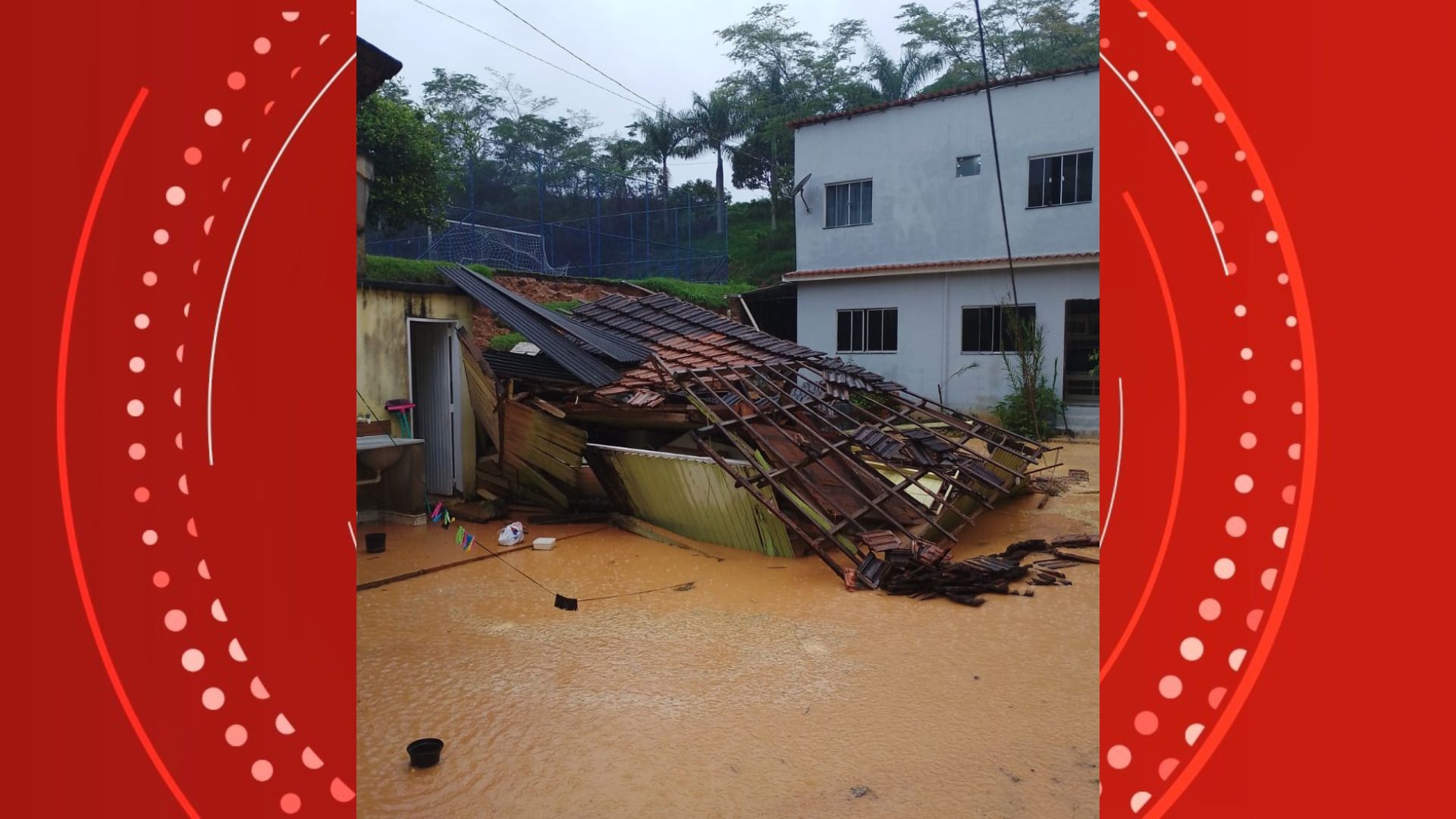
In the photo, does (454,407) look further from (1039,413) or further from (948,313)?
(1039,413)

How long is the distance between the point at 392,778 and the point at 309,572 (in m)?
2.66

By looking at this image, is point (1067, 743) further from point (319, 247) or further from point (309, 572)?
point (319, 247)

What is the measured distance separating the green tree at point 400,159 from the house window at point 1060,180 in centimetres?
1202

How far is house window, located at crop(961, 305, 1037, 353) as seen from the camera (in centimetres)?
1653

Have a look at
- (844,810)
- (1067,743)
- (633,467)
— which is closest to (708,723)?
(844,810)

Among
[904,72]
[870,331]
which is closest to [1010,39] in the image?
[904,72]

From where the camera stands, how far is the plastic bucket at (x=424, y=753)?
398cm

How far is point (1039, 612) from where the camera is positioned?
6176 mm

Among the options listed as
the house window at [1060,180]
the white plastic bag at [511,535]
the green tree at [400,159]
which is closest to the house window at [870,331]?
the house window at [1060,180]

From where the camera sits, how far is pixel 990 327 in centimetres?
1697

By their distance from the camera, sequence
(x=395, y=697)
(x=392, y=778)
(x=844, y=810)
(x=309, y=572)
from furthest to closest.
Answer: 1. (x=395, y=697)
2. (x=392, y=778)
3. (x=844, y=810)
4. (x=309, y=572)

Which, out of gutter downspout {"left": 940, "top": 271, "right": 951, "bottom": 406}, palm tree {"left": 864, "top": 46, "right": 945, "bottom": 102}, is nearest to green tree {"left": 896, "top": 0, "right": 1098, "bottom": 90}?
palm tree {"left": 864, "top": 46, "right": 945, "bottom": 102}

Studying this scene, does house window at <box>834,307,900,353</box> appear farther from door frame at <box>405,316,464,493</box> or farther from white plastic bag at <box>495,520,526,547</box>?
white plastic bag at <box>495,520,526,547</box>
